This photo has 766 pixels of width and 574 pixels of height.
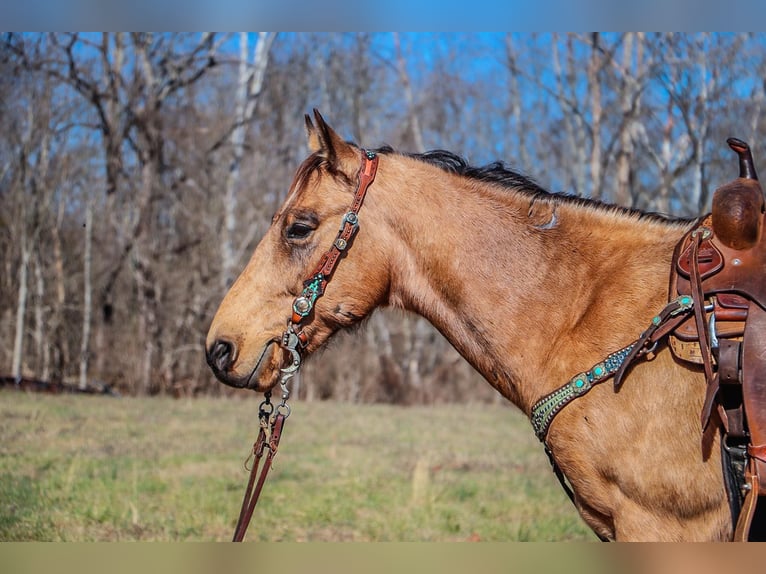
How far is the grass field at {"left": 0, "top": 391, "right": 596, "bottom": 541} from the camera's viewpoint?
206 inches

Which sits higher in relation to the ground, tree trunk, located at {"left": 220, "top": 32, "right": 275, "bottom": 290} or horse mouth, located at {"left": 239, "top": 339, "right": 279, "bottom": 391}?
tree trunk, located at {"left": 220, "top": 32, "right": 275, "bottom": 290}

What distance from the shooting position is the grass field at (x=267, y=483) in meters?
5.23

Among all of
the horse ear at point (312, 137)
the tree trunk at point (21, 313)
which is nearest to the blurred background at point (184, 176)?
the tree trunk at point (21, 313)

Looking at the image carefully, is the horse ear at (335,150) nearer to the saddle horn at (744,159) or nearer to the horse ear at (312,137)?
the horse ear at (312,137)

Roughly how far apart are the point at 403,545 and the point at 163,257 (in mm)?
14359

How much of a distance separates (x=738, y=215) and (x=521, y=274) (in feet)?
2.51

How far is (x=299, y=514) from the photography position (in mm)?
5656

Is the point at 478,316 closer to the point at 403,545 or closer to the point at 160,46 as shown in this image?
the point at 403,545

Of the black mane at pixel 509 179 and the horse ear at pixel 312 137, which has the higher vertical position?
the horse ear at pixel 312 137

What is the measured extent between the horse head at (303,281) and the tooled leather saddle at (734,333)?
116 cm

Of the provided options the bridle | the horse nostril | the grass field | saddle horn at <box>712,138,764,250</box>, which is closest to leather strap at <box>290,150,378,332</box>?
the bridle

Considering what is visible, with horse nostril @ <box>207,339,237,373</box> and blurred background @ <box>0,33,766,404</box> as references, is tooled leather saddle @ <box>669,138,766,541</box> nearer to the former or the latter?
horse nostril @ <box>207,339,237,373</box>

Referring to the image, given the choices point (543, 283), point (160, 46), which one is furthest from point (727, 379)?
point (160, 46)

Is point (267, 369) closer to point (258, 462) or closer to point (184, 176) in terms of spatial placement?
point (258, 462)
